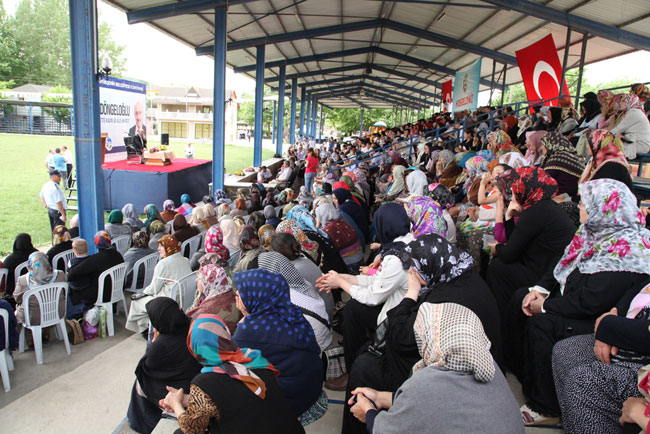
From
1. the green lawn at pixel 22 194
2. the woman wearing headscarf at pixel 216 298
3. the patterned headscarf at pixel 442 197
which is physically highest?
the patterned headscarf at pixel 442 197

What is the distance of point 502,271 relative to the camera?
304 cm

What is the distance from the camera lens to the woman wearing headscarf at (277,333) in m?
2.10

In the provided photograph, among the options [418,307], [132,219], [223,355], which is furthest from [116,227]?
[418,307]

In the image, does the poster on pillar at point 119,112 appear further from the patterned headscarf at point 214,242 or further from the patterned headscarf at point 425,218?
the patterned headscarf at point 425,218

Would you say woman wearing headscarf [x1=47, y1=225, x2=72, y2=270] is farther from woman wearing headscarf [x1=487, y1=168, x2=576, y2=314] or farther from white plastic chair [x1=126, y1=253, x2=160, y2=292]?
woman wearing headscarf [x1=487, y1=168, x2=576, y2=314]

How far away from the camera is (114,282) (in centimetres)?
432

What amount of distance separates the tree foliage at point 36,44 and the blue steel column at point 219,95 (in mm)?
43238

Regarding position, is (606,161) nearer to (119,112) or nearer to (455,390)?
(455,390)

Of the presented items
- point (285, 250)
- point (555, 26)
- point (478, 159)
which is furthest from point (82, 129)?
point (555, 26)

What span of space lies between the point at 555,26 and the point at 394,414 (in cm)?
1036

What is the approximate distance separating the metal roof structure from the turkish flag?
443 millimetres

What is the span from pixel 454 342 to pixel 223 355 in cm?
94

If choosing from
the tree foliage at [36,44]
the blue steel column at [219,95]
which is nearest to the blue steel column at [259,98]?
the blue steel column at [219,95]

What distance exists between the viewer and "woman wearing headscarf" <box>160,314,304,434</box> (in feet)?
5.14
